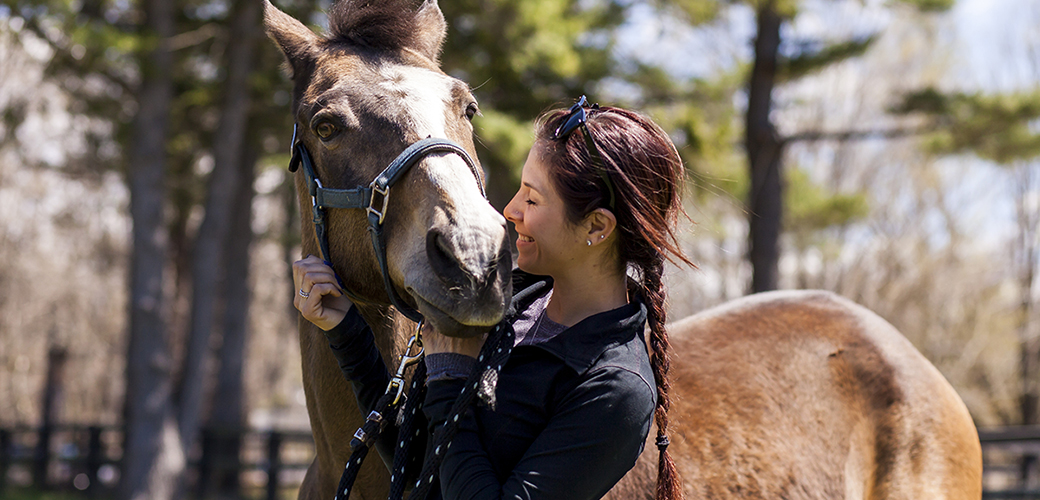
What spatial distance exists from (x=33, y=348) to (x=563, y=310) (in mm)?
26537

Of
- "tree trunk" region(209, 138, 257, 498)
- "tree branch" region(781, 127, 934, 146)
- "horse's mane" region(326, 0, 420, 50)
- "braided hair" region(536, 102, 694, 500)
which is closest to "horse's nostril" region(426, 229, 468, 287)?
"braided hair" region(536, 102, 694, 500)

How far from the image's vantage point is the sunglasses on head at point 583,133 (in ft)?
5.33

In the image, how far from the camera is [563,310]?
1720mm

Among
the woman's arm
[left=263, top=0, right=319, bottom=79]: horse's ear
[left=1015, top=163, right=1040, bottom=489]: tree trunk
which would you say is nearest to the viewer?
the woman's arm

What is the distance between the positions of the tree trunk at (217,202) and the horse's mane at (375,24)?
8761mm

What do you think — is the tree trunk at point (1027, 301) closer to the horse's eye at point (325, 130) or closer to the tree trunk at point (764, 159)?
the tree trunk at point (764, 159)

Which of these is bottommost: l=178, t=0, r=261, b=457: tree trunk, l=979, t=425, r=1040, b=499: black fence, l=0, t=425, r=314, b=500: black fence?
l=0, t=425, r=314, b=500: black fence

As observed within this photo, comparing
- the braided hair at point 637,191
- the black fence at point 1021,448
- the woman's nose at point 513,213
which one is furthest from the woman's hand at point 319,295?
the black fence at point 1021,448

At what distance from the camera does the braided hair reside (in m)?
1.63

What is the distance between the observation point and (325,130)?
2.02 m

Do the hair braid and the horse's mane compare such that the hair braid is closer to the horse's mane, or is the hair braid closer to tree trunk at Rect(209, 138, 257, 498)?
the horse's mane

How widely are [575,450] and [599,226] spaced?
0.47m

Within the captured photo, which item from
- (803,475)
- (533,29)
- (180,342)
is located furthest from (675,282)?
(180,342)

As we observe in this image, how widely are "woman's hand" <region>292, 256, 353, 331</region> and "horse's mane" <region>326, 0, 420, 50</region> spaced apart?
70 cm
